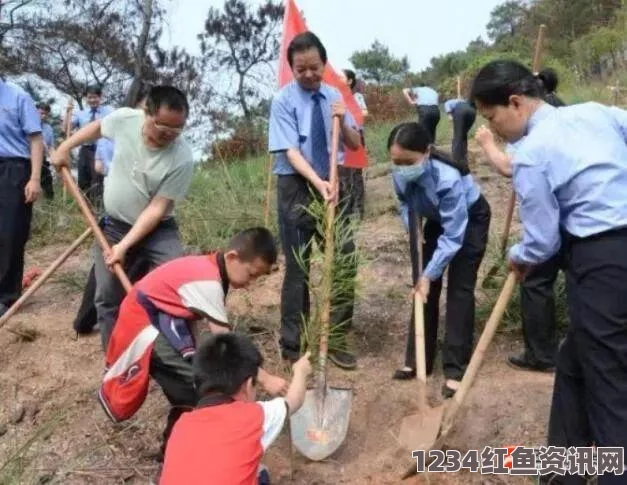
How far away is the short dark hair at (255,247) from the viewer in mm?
2836

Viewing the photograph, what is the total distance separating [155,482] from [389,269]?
295 centimetres

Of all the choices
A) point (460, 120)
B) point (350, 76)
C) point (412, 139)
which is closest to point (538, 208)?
point (412, 139)

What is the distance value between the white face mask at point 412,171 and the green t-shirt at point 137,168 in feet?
3.57

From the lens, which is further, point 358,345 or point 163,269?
point 358,345

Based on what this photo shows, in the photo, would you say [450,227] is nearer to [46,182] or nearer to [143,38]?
[46,182]

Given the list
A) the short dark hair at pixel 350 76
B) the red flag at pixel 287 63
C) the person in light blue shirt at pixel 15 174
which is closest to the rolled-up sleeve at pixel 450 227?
the red flag at pixel 287 63

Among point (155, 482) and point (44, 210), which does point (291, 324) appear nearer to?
point (155, 482)

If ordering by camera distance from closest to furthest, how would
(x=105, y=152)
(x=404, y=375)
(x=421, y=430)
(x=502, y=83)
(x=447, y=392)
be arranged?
(x=502, y=83)
(x=421, y=430)
(x=447, y=392)
(x=404, y=375)
(x=105, y=152)

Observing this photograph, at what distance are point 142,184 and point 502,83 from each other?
189 cm

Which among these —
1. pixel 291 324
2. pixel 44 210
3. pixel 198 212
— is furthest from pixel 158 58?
pixel 291 324

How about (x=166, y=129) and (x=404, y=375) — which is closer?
(x=166, y=129)

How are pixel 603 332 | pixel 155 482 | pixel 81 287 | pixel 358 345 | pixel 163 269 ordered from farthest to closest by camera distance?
pixel 81 287, pixel 358 345, pixel 155 482, pixel 163 269, pixel 603 332

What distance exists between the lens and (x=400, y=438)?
10.9 feet

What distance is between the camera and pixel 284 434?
3.52 m
